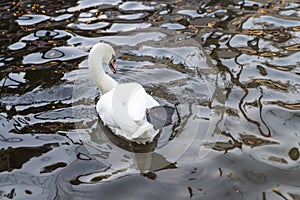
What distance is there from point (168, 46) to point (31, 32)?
6.28ft

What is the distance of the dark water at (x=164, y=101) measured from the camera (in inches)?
122

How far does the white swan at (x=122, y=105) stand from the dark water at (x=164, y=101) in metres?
0.15

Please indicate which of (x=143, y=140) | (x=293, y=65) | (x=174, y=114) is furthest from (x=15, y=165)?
(x=293, y=65)

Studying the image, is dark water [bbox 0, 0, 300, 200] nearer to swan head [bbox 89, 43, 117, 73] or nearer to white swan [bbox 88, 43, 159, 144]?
white swan [bbox 88, 43, 159, 144]

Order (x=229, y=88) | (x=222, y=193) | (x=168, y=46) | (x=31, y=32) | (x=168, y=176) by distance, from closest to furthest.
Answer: (x=222, y=193) < (x=168, y=176) < (x=229, y=88) < (x=168, y=46) < (x=31, y=32)

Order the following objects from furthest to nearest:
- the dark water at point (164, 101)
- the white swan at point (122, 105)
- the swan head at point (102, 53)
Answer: the swan head at point (102, 53), the white swan at point (122, 105), the dark water at point (164, 101)

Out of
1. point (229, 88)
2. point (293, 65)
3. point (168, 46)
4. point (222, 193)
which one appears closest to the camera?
point (222, 193)

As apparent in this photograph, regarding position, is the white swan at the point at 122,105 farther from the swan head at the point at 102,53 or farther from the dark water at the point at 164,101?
the dark water at the point at 164,101

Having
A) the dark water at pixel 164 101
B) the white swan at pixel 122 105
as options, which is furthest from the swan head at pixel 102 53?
the dark water at pixel 164 101

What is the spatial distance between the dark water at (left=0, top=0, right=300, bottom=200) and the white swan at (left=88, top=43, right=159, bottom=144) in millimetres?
151

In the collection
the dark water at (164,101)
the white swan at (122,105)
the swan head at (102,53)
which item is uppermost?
the swan head at (102,53)

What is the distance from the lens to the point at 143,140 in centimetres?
336

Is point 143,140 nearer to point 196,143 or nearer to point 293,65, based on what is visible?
point 196,143

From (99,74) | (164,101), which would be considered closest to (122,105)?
(99,74)
